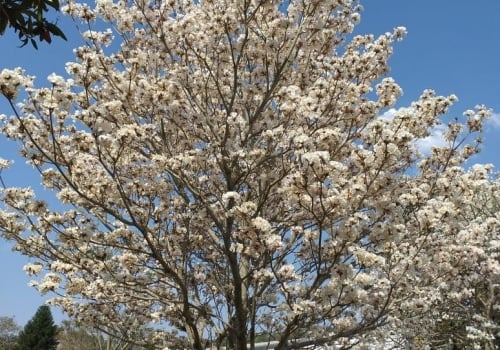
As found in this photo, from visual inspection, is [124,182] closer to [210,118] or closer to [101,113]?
[210,118]

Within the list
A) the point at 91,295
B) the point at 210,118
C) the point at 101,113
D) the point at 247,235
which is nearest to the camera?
the point at 247,235

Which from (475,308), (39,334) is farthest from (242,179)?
(39,334)

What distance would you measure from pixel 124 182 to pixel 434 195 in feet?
14.5

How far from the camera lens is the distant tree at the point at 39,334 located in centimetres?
4312

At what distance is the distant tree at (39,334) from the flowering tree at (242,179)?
40390mm

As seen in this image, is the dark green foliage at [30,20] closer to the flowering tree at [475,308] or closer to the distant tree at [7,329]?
the flowering tree at [475,308]

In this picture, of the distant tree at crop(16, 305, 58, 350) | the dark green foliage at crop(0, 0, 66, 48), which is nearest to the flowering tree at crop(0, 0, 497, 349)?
the dark green foliage at crop(0, 0, 66, 48)

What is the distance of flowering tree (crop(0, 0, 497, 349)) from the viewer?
529 cm

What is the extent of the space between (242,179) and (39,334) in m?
43.2

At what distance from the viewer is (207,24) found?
6.97 m

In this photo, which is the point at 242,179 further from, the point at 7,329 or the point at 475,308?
the point at 7,329

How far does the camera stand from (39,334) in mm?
43594

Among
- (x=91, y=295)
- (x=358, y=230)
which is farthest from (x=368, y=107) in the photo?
(x=91, y=295)

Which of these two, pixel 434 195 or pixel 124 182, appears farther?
pixel 124 182
